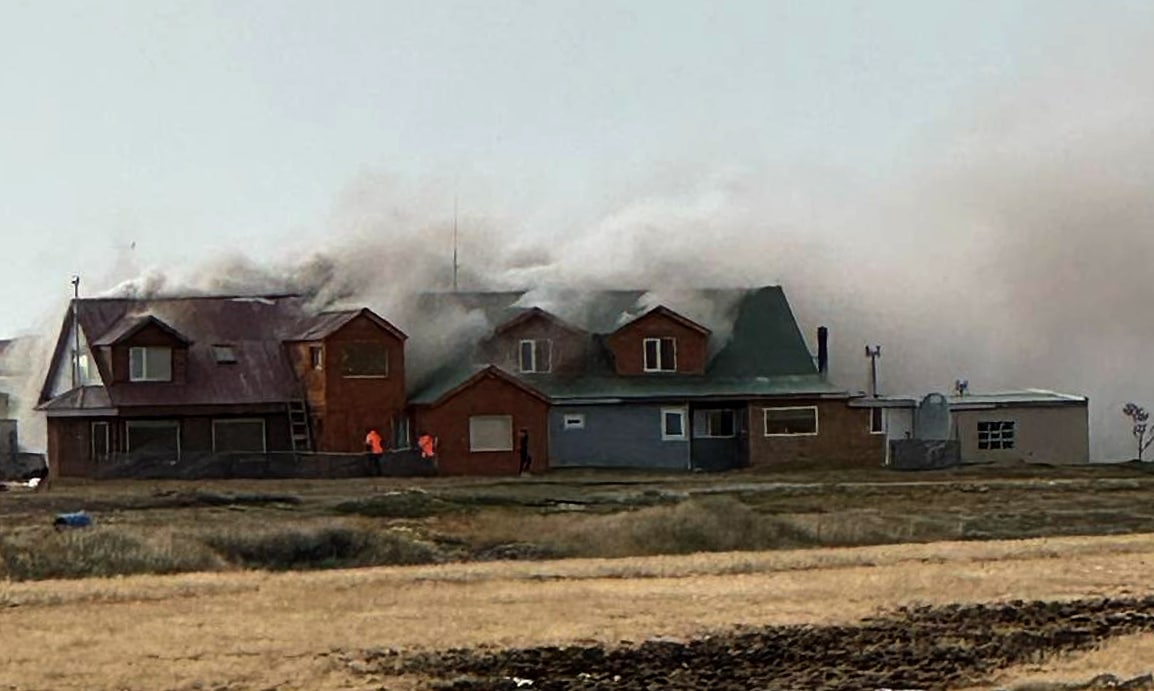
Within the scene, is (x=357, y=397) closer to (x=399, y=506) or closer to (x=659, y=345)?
(x=659, y=345)

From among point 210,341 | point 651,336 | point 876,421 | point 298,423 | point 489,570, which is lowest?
point 489,570

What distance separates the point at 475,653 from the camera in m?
20.4

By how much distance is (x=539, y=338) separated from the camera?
70438mm

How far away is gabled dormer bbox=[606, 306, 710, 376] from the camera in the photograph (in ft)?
231

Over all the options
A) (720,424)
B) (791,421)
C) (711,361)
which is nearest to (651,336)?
(711,361)

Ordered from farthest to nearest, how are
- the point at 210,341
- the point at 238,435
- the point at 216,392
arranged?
1. the point at 210,341
2. the point at 238,435
3. the point at 216,392

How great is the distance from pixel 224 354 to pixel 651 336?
1466 cm

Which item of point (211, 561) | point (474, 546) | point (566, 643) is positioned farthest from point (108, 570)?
point (566, 643)

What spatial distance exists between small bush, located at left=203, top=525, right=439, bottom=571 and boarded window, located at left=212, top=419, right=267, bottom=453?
31.3 metres

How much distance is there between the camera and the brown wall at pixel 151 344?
6606 centimetres

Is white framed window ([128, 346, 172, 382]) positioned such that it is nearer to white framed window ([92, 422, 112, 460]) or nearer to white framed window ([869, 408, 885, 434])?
white framed window ([92, 422, 112, 460])

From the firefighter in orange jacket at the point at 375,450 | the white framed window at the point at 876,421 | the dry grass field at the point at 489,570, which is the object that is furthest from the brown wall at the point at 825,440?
the dry grass field at the point at 489,570

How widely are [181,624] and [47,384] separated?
48.5m

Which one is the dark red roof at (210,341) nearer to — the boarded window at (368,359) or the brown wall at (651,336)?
the boarded window at (368,359)
